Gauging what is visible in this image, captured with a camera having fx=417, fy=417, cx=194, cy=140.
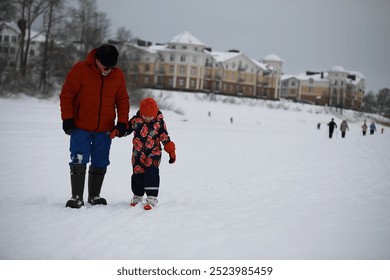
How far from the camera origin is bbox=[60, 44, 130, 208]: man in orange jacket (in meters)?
4.88

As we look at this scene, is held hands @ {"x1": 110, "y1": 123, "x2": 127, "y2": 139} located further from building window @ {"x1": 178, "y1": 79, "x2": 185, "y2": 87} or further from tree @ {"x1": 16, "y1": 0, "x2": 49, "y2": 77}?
building window @ {"x1": 178, "y1": 79, "x2": 185, "y2": 87}

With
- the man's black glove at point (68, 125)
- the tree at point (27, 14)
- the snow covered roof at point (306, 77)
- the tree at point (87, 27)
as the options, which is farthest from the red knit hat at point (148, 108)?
the snow covered roof at point (306, 77)

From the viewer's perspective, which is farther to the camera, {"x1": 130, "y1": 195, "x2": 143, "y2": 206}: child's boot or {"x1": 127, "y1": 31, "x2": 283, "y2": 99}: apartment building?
{"x1": 127, "y1": 31, "x2": 283, "y2": 99}: apartment building

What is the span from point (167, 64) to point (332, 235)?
75117 millimetres

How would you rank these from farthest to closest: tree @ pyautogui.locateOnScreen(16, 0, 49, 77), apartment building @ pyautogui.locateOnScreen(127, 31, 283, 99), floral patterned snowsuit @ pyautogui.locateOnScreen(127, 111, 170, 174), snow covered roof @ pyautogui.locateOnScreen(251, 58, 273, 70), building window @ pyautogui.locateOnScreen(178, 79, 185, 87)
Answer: snow covered roof @ pyautogui.locateOnScreen(251, 58, 273, 70) < building window @ pyautogui.locateOnScreen(178, 79, 185, 87) < apartment building @ pyautogui.locateOnScreen(127, 31, 283, 99) < tree @ pyautogui.locateOnScreen(16, 0, 49, 77) < floral patterned snowsuit @ pyautogui.locateOnScreen(127, 111, 170, 174)

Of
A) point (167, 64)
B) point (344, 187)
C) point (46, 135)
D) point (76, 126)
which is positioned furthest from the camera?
point (167, 64)

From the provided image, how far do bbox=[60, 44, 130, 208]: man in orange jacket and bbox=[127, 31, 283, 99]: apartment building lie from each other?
6757 centimetres

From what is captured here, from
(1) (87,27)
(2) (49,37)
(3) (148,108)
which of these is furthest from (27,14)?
(3) (148,108)

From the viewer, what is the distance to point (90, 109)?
16.4 feet

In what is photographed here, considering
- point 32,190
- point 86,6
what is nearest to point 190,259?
point 32,190

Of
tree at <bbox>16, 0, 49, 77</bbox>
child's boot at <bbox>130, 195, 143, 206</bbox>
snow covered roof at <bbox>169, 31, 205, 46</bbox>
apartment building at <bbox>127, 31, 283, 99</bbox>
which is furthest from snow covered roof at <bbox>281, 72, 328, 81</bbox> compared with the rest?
child's boot at <bbox>130, 195, 143, 206</bbox>

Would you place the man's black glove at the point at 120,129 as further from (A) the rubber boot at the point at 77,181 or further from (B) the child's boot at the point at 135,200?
(B) the child's boot at the point at 135,200

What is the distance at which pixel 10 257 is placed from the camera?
343cm

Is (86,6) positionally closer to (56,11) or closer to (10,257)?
(56,11)
